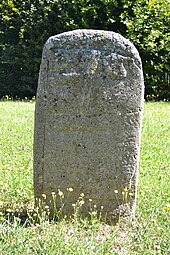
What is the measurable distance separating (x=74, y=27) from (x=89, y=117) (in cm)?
865

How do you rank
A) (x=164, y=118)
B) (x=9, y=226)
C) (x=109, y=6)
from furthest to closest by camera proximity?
(x=109, y=6) → (x=164, y=118) → (x=9, y=226)

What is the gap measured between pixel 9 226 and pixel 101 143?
3.23ft

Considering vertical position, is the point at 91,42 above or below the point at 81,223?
above

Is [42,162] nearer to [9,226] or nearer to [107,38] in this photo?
[9,226]

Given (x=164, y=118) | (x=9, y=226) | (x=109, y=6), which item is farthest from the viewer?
(x=109, y=6)

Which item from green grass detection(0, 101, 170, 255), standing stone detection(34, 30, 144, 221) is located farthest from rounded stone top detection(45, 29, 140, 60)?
green grass detection(0, 101, 170, 255)

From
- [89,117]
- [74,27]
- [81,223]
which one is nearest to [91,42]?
[89,117]

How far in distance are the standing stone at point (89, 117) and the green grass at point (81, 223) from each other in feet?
0.88

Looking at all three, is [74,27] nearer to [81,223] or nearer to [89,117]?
[89,117]

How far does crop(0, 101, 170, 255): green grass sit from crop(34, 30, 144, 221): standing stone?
0.88 feet

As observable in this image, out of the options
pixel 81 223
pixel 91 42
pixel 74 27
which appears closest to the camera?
pixel 91 42

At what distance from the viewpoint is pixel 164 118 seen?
9914 mm

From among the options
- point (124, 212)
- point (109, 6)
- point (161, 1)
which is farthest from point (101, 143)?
point (161, 1)

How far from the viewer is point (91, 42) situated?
4.21 metres
